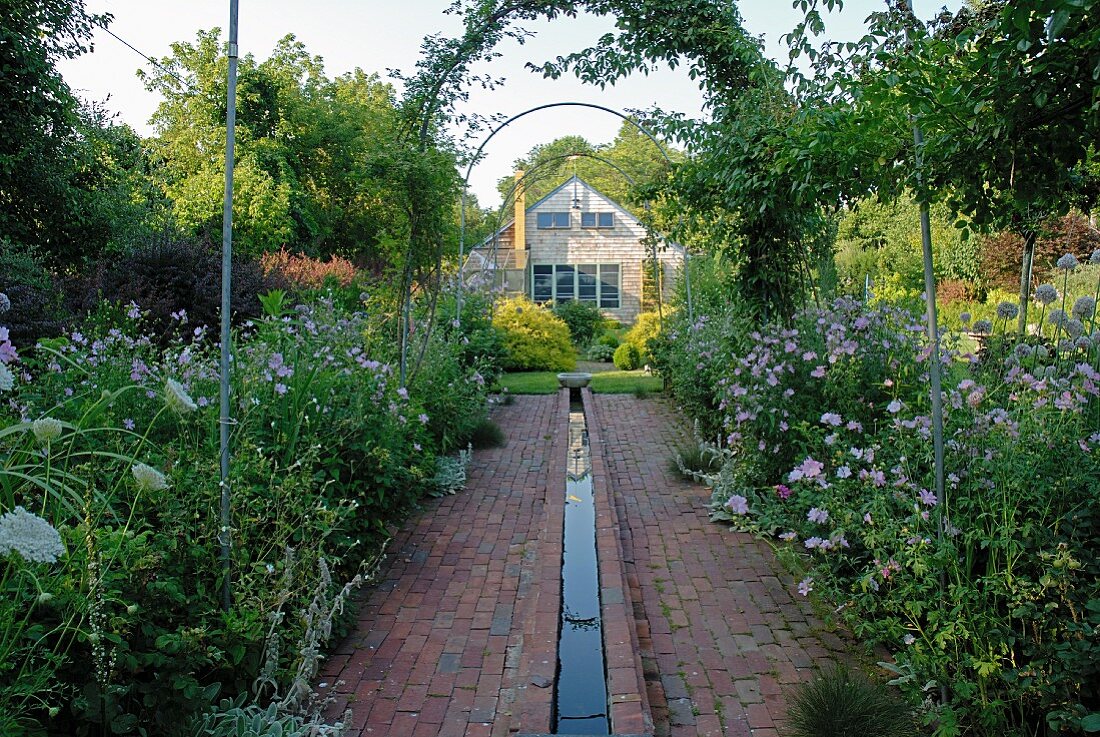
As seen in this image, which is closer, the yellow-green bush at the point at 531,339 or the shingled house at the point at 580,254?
the yellow-green bush at the point at 531,339

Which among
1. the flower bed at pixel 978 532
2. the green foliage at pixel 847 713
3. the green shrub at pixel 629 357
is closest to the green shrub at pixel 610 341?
the green shrub at pixel 629 357

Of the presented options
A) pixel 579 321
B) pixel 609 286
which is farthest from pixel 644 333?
pixel 609 286

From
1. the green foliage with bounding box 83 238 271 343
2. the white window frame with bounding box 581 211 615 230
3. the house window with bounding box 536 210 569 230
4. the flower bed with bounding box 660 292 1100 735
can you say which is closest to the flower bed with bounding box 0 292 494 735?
the flower bed with bounding box 660 292 1100 735

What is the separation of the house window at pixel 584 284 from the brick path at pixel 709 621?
18.3m

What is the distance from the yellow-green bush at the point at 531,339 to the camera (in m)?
15.6

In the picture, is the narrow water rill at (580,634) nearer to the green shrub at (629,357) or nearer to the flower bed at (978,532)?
the flower bed at (978,532)

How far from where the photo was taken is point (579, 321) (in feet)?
67.1

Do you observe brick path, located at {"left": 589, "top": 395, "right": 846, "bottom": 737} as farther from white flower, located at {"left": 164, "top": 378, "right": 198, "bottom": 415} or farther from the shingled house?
the shingled house

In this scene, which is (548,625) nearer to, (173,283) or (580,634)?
(580,634)

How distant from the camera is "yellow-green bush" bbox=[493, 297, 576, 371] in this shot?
616 inches

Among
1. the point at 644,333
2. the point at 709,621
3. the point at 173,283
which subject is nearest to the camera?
the point at 709,621

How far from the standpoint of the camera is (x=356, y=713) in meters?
3.03

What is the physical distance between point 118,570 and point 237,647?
0.60 metres

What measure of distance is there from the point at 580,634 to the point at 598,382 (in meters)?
9.90
